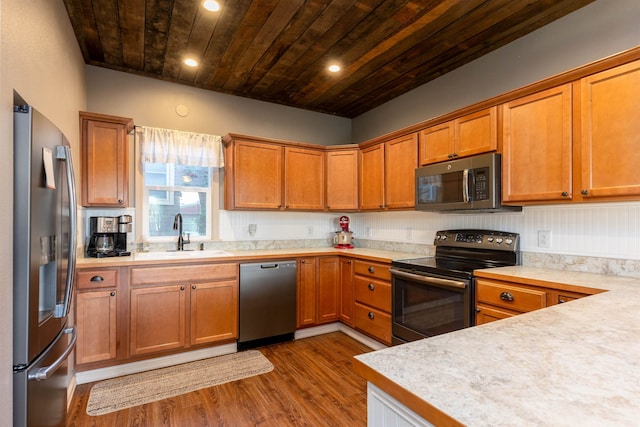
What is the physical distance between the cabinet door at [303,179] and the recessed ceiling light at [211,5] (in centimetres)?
167

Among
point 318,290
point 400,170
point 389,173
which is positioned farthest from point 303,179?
point 318,290

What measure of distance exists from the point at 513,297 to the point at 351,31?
2214 millimetres

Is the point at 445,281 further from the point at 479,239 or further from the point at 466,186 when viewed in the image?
the point at 466,186

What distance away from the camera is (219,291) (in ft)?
9.82

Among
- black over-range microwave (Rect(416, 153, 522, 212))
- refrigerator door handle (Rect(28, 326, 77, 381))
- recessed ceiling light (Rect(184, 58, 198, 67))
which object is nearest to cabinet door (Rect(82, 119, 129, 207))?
recessed ceiling light (Rect(184, 58, 198, 67))

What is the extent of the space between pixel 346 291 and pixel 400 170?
1413 millimetres

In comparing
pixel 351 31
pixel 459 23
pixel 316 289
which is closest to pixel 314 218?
pixel 316 289

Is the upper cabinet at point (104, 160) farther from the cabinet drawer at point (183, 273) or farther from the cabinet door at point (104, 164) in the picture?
the cabinet drawer at point (183, 273)

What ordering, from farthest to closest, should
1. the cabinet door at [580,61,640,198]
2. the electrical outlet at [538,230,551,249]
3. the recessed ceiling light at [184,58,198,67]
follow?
the recessed ceiling light at [184,58,198,67] < the electrical outlet at [538,230,551,249] < the cabinet door at [580,61,640,198]

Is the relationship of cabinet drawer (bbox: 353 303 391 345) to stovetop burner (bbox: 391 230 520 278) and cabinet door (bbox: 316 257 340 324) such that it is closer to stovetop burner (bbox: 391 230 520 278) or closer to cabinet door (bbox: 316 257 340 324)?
cabinet door (bbox: 316 257 340 324)

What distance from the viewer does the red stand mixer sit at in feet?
13.4

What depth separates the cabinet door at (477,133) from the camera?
8.23ft

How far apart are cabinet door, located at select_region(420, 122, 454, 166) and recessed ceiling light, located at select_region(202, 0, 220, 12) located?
6.55 ft

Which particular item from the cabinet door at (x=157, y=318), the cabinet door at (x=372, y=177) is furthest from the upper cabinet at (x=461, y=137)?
the cabinet door at (x=157, y=318)
